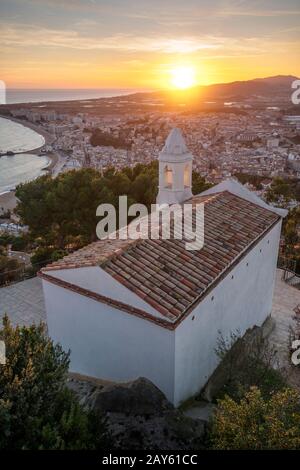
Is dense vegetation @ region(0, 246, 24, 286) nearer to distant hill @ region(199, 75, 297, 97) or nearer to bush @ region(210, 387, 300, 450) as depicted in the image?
bush @ region(210, 387, 300, 450)

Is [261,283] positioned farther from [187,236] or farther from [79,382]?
[79,382]

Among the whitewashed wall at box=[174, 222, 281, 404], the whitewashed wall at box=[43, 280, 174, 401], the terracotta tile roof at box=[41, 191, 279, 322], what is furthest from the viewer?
the whitewashed wall at box=[174, 222, 281, 404]

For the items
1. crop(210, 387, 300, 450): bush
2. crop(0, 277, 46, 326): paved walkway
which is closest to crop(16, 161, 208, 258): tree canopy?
crop(0, 277, 46, 326): paved walkway

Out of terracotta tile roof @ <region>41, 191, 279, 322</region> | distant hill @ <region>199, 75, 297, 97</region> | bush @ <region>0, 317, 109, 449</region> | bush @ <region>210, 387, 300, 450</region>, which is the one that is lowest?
bush @ <region>210, 387, 300, 450</region>

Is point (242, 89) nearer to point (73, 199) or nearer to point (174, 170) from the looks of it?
point (73, 199)

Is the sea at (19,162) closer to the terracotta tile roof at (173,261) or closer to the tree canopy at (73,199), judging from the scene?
the tree canopy at (73,199)

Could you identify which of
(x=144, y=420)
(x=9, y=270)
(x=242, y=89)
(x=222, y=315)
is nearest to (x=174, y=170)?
(x=222, y=315)

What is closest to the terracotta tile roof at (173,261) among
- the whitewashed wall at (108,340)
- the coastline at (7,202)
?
the whitewashed wall at (108,340)
